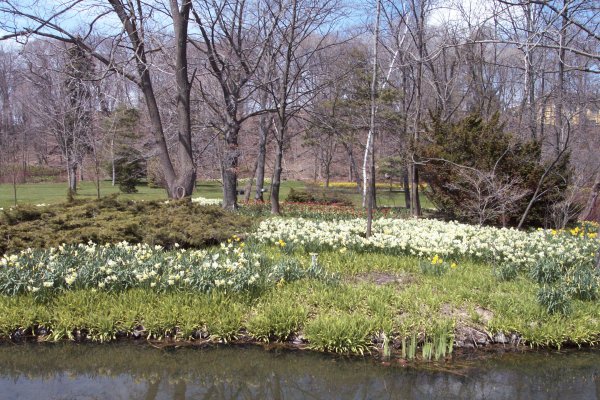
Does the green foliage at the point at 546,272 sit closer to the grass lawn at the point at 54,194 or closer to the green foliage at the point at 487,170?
the green foliage at the point at 487,170

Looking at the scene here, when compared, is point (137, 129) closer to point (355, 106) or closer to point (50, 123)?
point (50, 123)

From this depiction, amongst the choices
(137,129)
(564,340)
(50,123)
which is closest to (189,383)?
(564,340)

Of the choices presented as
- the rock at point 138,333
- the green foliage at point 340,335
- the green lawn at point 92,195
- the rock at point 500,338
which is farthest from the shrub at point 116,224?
the green lawn at point 92,195

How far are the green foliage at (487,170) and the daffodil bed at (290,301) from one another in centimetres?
588

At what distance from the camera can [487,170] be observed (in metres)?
13.2

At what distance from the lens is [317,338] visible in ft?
18.3

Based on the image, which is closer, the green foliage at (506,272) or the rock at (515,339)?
the rock at (515,339)

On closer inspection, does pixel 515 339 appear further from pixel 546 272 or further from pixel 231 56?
pixel 231 56

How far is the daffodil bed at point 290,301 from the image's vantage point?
575cm

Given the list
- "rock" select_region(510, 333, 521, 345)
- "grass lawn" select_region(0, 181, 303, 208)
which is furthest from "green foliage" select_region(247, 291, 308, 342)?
"grass lawn" select_region(0, 181, 303, 208)

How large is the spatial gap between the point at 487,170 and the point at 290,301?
8835 millimetres

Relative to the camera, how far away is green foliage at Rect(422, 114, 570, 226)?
13192 mm

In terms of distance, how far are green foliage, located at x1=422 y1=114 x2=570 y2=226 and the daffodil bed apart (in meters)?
5.88

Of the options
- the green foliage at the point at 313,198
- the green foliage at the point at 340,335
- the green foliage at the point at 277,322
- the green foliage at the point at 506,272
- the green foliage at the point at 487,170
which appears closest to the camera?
the green foliage at the point at 340,335
